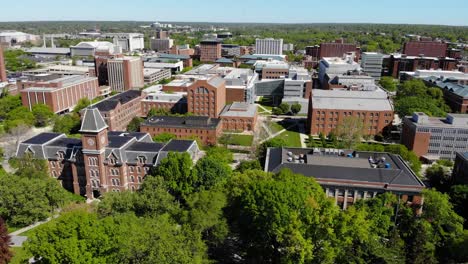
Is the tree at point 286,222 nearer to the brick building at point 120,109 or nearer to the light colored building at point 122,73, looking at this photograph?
the brick building at point 120,109

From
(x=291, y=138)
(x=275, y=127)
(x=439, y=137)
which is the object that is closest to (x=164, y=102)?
(x=275, y=127)

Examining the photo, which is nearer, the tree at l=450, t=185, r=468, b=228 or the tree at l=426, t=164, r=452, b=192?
the tree at l=450, t=185, r=468, b=228

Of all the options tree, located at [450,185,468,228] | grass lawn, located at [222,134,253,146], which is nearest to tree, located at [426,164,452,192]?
tree, located at [450,185,468,228]

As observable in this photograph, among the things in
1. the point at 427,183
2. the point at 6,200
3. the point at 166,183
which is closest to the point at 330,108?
the point at 427,183

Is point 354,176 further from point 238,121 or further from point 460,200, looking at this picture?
point 238,121

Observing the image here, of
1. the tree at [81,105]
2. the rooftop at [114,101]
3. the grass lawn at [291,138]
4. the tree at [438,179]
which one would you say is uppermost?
the rooftop at [114,101]

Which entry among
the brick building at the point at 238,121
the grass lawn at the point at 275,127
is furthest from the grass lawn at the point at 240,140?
the grass lawn at the point at 275,127

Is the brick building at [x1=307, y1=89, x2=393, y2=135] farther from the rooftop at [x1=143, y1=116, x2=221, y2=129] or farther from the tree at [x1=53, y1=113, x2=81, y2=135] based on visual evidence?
the tree at [x1=53, y1=113, x2=81, y2=135]
